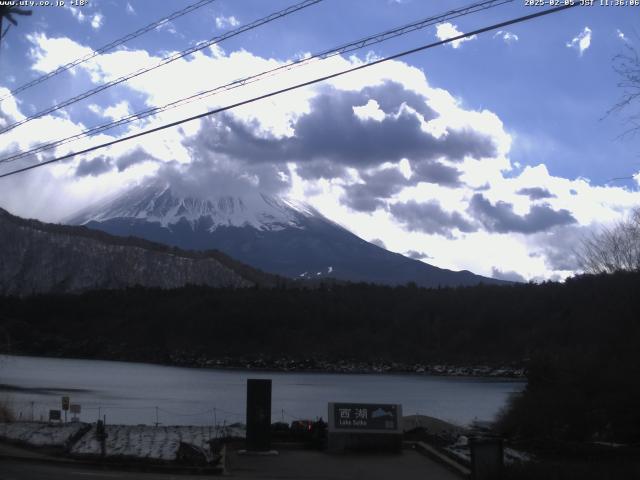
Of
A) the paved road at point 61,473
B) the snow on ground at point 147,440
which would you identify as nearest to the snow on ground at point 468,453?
the snow on ground at point 147,440

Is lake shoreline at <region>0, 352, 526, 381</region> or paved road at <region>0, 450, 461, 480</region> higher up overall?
lake shoreline at <region>0, 352, 526, 381</region>

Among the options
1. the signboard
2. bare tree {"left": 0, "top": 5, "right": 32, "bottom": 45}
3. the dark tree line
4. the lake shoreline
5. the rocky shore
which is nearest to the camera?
bare tree {"left": 0, "top": 5, "right": 32, "bottom": 45}

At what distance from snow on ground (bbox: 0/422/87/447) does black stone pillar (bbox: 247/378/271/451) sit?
16.7ft

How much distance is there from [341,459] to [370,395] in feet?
197

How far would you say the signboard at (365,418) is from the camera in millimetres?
22219

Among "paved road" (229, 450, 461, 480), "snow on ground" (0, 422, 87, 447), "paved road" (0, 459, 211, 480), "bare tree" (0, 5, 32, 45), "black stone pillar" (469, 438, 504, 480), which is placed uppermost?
"bare tree" (0, 5, 32, 45)

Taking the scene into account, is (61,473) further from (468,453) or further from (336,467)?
(468,453)

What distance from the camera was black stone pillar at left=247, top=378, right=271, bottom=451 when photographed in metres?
21.3

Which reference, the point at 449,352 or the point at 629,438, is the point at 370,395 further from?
the point at 449,352

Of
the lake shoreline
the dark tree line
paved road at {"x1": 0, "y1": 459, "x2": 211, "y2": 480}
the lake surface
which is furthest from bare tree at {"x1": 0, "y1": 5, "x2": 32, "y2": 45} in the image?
the lake shoreline

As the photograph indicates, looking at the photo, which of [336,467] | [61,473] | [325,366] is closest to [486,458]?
[336,467]

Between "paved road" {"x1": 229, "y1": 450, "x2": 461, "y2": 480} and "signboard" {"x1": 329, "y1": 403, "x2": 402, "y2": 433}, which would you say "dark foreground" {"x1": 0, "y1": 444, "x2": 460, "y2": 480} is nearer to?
"paved road" {"x1": 229, "y1": 450, "x2": 461, "y2": 480}

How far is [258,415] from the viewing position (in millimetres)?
21297

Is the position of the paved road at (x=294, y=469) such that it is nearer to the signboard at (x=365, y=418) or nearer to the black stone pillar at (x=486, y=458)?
the signboard at (x=365, y=418)
